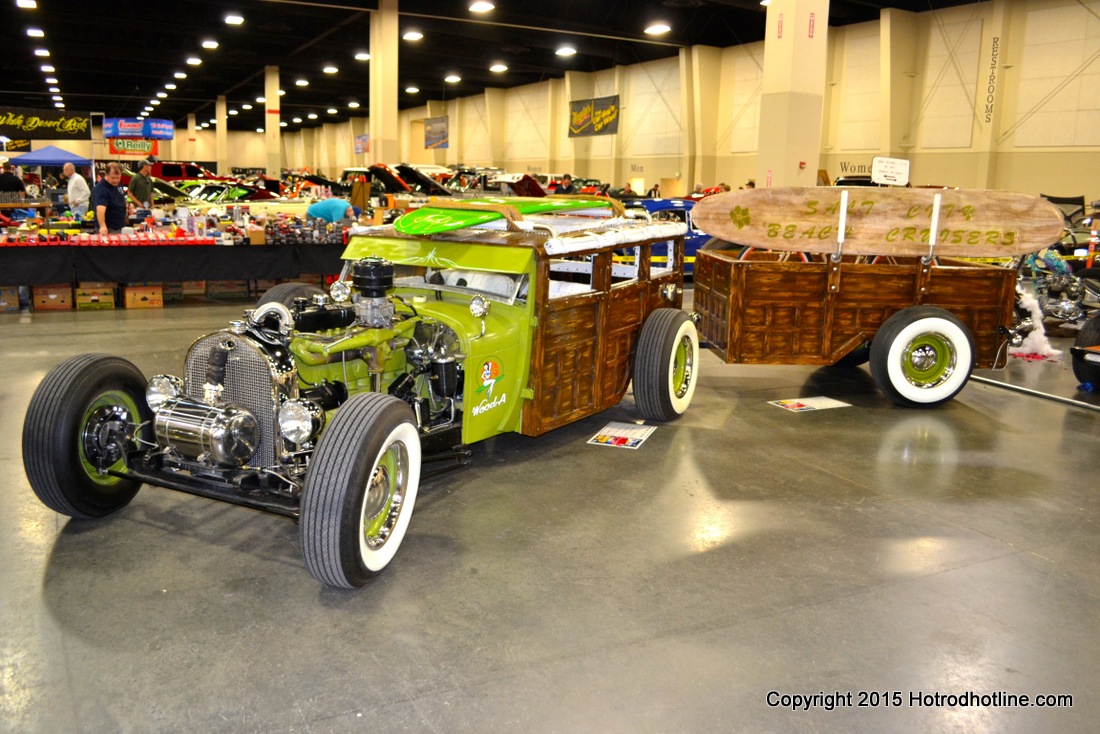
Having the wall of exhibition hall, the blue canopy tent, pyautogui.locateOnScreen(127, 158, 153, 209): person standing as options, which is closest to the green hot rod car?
the wall of exhibition hall

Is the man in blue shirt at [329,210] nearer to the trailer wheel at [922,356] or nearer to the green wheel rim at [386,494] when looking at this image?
the trailer wheel at [922,356]

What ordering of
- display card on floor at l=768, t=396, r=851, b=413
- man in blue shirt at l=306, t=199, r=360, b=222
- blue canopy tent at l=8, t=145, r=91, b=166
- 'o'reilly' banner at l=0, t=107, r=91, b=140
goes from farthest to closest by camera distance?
'o'reilly' banner at l=0, t=107, r=91, b=140 < blue canopy tent at l=8, t=145, r=91, b=166 < man in blue shirt at l=306, t=199, r=360, b=222 < display card on floor at l=768, t=396, r=851, b=413

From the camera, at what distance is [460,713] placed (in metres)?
2.88

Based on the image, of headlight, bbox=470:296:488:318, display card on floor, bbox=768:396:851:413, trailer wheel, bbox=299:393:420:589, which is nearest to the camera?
trailer wheel, bbox=299:393:420:589

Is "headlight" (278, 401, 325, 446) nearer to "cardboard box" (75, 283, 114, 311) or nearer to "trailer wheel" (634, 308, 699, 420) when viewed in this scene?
"trailer wheel" (634, 308, 699, 420)

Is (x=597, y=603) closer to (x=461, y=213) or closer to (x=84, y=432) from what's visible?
(x=84, y=432)

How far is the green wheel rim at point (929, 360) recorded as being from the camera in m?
6.90

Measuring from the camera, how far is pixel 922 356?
6.97m

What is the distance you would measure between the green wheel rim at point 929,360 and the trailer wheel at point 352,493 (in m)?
4.76

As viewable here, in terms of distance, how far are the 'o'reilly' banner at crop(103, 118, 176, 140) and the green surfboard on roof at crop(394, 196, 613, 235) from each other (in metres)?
30.1

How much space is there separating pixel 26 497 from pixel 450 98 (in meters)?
35.0

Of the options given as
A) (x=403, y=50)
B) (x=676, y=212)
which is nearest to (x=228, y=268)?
(x=676, y=212)

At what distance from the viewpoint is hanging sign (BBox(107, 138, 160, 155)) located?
107 ft

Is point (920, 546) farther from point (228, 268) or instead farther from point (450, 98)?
point (450, 98)
